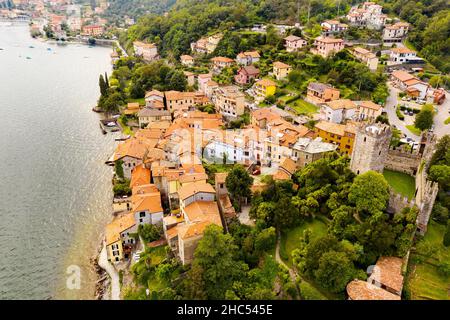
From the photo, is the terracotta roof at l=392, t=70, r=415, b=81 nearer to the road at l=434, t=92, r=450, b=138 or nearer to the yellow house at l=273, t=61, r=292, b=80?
the road at l=434, t=92, r=450, b=138

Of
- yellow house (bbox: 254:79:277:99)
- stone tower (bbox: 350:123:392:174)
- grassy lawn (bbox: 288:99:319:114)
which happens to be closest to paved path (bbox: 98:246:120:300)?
stone tower (bbox: 350:123:392:174)

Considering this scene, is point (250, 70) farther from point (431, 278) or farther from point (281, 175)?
point (431, 278)

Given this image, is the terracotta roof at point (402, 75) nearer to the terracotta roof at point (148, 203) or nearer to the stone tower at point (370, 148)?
the stone tower at point (370, 148)

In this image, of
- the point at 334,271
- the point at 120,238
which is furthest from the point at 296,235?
the point at 120,238

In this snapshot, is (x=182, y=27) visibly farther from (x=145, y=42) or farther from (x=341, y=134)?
(x=341, y=134)

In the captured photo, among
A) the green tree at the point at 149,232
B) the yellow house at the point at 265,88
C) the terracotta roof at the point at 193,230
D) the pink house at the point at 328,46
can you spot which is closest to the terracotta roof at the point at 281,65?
the yellow house at the point at 265,88

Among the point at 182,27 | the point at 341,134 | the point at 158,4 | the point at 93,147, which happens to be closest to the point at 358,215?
the point at 341,134

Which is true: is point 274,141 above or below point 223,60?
A: below
